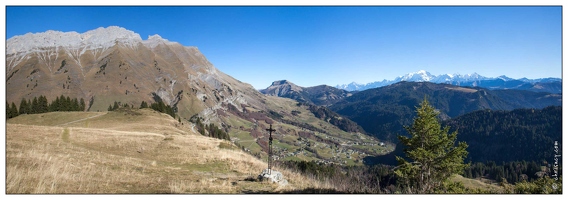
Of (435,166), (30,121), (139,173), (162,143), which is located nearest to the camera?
(139,173)

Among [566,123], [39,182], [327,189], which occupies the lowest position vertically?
[327,189]

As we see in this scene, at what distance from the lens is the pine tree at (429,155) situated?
2667 cm

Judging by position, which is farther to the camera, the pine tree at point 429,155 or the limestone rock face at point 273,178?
the pine tree at point 429,155

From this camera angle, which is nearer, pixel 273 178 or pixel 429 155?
pixel 273 178

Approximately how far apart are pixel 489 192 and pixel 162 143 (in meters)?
38.2

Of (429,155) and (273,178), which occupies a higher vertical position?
(429,155)

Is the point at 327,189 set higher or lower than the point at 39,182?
lower

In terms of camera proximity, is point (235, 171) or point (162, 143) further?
point (162, 143)

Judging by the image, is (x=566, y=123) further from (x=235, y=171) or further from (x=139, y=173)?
(x=139, y=173)

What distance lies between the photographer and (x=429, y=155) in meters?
26.4

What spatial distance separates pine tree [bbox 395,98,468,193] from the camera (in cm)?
2667

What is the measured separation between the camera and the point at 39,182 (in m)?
14.1

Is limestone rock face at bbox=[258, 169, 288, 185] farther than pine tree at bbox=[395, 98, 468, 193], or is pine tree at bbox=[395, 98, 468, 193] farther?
pine tree at bbox=[395, 98, 468, 193]
